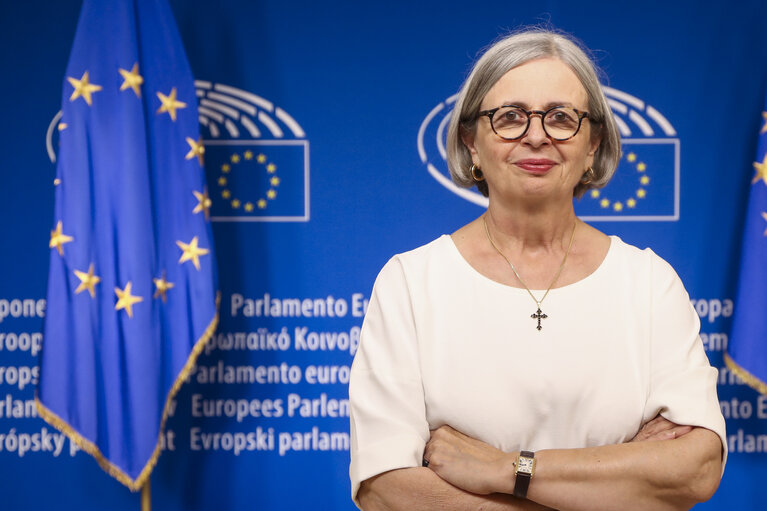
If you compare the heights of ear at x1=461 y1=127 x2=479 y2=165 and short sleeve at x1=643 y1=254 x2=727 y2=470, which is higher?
ear at x1=461 y1=127 x2=479 y2=165

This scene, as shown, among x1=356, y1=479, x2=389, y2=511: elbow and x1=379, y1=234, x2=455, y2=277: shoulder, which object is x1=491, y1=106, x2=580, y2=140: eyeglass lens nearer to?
x1=379, y1=234, x2=455, y2=277: shoulder

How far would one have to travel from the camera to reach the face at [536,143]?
5.26ft

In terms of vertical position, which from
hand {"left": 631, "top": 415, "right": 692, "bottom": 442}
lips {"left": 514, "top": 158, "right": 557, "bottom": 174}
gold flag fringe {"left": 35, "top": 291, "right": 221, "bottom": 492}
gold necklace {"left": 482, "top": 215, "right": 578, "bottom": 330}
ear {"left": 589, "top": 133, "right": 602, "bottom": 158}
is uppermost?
ear {"left": 589, "top": 133, "right": 602, "bottom": 158}

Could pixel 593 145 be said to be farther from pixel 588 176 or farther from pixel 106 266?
pixel 106 266

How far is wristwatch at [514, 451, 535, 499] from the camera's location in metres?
1.45

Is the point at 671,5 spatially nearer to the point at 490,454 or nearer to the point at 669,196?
the point at 669,196

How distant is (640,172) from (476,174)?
167 cm

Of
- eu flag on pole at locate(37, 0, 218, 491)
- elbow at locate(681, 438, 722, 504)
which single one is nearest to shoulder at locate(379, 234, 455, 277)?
elbow at locate(681, 438, 722, 504)

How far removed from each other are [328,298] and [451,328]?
1685mm

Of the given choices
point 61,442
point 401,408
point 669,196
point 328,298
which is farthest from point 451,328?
point 61,442

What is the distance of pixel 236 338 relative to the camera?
10.6 ft

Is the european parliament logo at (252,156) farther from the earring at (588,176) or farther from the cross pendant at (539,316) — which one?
the cross pendant at (539,316)

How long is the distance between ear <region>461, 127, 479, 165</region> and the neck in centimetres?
12

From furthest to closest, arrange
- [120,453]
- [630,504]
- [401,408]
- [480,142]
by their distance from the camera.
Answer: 1. [120,453]
2. [480,142]
3. [401,408]
4. [630,504]
